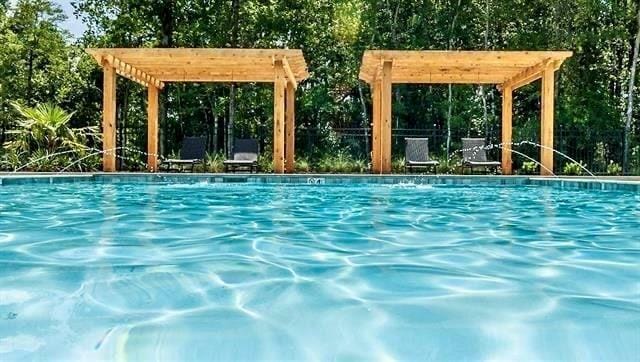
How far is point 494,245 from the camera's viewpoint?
396 cm

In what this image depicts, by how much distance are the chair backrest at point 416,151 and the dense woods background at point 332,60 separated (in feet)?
11.9

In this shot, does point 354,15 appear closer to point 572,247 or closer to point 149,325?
point 572,247

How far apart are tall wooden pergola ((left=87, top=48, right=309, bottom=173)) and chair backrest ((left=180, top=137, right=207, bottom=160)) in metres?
0.71

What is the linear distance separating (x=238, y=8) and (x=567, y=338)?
55.1ft

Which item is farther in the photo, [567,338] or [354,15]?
[354,15]

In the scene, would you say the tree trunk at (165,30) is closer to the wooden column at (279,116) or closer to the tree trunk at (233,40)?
the tree trunk at (233,40)

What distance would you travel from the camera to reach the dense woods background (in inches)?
→ 655

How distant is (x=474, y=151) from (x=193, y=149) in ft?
19.9

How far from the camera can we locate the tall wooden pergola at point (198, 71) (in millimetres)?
10703

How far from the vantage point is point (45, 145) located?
12.6 m

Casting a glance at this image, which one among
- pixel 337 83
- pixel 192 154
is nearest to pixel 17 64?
pixel 192 154

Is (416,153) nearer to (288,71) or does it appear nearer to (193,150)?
(288,71)

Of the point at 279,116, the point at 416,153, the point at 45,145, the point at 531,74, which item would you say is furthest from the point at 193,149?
the point at 531,74

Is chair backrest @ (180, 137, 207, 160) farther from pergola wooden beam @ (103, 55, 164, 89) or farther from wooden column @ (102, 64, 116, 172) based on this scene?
wooden column @ (102, 64, 116, 172)
